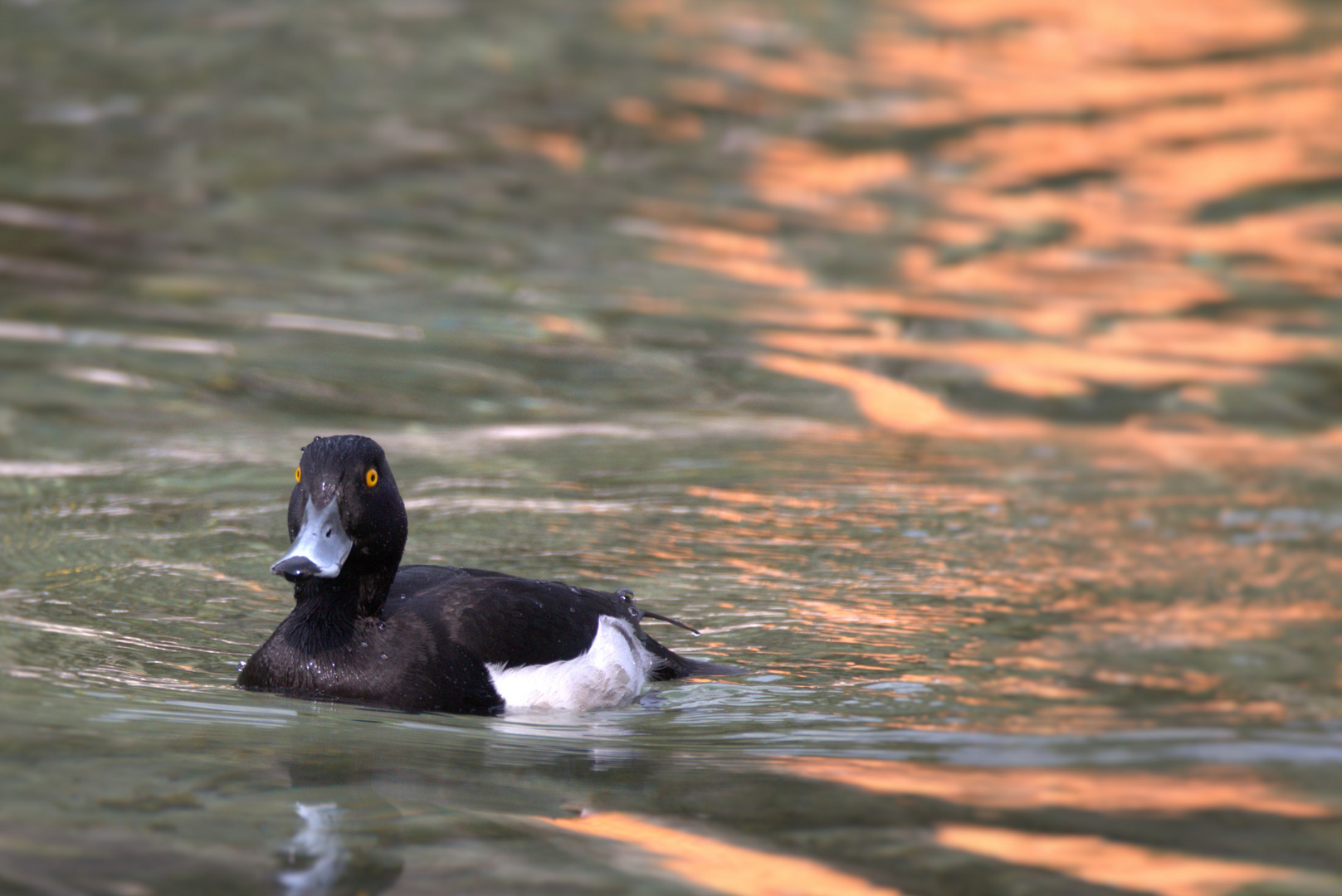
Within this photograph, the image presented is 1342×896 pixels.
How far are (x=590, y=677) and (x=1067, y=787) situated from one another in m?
1.70

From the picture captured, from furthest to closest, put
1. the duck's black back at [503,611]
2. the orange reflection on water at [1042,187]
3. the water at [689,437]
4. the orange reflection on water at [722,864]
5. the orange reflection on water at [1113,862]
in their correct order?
1. the orange reflection on water at [1042,187]
2. the duck's black back at [503,611]
3. the water at [689,437]
4. the orange reflection on water at [1113,862]
5. the orange reflection on water at [722,864]

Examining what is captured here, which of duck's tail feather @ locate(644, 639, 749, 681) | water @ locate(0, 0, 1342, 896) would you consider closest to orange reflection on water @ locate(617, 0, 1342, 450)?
water @ locate(0, 0, 1342, 896)

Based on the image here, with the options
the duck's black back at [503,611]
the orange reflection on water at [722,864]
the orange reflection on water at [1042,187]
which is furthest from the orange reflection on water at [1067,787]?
the orange reflection on water at [1042,187]

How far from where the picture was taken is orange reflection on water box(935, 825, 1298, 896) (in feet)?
16.4

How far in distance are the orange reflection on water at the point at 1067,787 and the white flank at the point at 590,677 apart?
90cm

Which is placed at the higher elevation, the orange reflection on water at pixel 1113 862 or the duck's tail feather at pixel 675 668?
the duck's tail feather at pixel 675 668

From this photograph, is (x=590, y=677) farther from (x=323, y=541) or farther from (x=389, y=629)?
(x=323, y=541)

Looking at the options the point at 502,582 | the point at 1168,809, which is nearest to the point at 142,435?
the point at 502,582

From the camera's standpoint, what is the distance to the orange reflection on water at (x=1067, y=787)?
5.68 metres

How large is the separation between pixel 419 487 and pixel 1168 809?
4532 mm

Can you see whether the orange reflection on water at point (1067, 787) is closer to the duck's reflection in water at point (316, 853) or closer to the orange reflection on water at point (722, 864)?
the orange reflection on water at point (722, 864)

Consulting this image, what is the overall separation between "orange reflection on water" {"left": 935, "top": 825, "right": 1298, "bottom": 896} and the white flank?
160cm

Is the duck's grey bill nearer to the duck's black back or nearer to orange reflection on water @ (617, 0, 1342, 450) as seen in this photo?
the duck's black back

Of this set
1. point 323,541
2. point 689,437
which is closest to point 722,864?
point 323,541
